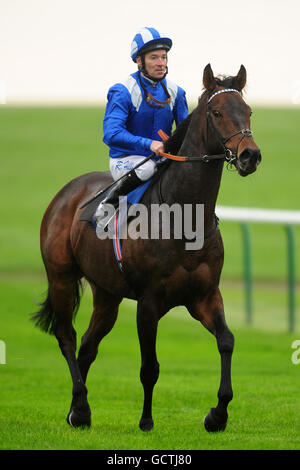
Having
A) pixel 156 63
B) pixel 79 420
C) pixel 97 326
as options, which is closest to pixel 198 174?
pixel 156 63

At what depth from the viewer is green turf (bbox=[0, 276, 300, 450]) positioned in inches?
Result: 235

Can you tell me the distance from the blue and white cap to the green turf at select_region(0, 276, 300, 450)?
2506 millimetres

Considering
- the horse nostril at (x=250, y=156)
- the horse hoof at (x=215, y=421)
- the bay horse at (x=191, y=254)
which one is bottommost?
the horse hoof at (x=215, y=421)

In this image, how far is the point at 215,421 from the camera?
19.9ft

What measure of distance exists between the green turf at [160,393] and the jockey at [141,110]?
154 centimetres

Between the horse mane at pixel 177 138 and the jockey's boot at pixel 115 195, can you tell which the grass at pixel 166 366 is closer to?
the horse mane at pixel 177 138

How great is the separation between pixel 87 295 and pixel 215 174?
47.3ft

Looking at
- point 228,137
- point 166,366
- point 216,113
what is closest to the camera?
point 228,137

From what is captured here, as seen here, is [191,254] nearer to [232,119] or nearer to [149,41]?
[232,119]

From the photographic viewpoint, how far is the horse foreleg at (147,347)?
5.99 metres

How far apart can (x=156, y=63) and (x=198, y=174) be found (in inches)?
33.7

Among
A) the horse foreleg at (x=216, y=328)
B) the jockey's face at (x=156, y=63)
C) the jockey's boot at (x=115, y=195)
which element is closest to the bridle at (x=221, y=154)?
the jockey's boot at (x=115, y=195)

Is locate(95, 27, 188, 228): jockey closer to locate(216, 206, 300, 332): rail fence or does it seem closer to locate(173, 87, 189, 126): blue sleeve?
locate(173, 87, 189, 126): blue sleeve

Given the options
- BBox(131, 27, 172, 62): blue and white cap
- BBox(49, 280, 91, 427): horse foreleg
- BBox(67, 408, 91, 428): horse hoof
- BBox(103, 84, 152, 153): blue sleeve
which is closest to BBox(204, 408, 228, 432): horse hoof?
BBox(67, 408, 91, 428): horse hoof
